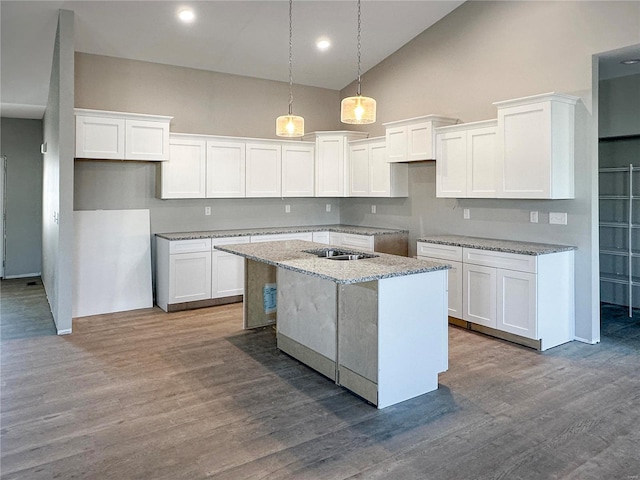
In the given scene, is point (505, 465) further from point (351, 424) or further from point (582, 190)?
point (582, 190)

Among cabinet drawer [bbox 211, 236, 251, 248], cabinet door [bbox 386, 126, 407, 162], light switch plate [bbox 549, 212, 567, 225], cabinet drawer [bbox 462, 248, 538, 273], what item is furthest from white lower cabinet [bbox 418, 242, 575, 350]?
cabinet drawer [bbox 211, 236, 251, 248]

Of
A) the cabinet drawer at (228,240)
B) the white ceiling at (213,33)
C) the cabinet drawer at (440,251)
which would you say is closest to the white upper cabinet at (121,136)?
the white ceiling at (213,33)

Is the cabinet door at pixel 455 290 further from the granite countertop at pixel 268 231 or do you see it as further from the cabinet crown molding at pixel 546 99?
the cabinet crown molding at pixel 546 99

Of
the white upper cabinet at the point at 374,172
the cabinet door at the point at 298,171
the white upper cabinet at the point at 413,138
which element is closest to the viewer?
the white upper cabinet at the point at 413,138

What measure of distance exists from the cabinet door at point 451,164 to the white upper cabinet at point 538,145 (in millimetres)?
547

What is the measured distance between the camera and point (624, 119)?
521 centimetres

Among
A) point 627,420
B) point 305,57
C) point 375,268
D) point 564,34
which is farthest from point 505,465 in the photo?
point 305,57

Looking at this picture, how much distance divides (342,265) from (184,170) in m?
3.22

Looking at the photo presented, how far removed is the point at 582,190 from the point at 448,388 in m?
2.30

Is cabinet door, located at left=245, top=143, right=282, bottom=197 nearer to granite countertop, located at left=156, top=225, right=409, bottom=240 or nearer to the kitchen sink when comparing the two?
granite countertop, located at left=156, top=225, right=409, bottom=240

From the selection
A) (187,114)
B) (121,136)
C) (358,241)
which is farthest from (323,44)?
(121,136)

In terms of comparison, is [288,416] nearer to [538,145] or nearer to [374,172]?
[538,145]

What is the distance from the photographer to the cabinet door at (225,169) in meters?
5.85

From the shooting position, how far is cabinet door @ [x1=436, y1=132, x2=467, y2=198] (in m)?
4.98
